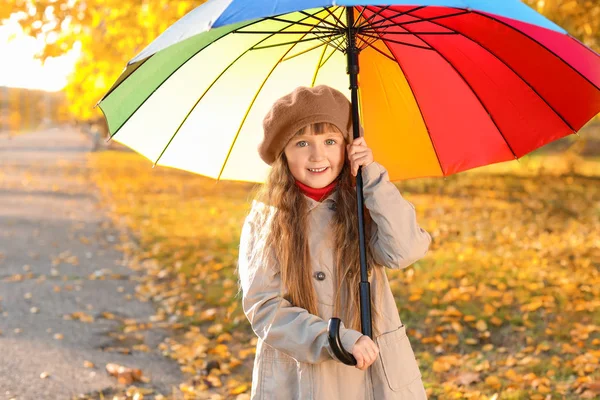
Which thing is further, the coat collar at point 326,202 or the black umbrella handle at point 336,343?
the coat collar at point 326,202

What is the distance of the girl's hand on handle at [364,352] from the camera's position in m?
2.23

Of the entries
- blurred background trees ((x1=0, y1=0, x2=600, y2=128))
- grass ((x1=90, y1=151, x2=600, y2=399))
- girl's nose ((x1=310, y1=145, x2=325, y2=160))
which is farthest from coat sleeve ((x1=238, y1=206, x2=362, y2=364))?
blurred background trees ((x1=0, y1=0, x2=600, y2=128))

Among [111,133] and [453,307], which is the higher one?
[111,133]

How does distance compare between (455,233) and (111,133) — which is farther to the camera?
(455,233)

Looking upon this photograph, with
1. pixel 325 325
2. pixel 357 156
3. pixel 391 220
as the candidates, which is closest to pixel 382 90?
pixel 357 156

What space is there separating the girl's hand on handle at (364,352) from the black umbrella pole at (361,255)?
23 mm

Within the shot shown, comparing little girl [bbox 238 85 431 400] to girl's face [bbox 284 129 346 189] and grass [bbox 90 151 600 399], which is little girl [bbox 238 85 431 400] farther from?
grass [bbox 90 151 600 399]

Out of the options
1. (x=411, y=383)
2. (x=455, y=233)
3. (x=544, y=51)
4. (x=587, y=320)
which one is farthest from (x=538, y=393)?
(x=455, y=233)

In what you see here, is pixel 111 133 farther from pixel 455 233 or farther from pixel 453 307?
pixel 455 233

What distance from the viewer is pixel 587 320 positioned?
5270mm

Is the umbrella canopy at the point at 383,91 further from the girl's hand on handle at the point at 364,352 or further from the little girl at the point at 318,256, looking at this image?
the girl's hand on handle at the point at 364,352

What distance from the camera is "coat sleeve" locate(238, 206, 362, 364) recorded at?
229 centimetres

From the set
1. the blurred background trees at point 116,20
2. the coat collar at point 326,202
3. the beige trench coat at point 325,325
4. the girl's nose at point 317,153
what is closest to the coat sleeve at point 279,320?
the beige trench coat at point 325,325

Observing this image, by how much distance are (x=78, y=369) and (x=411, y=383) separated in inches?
111
